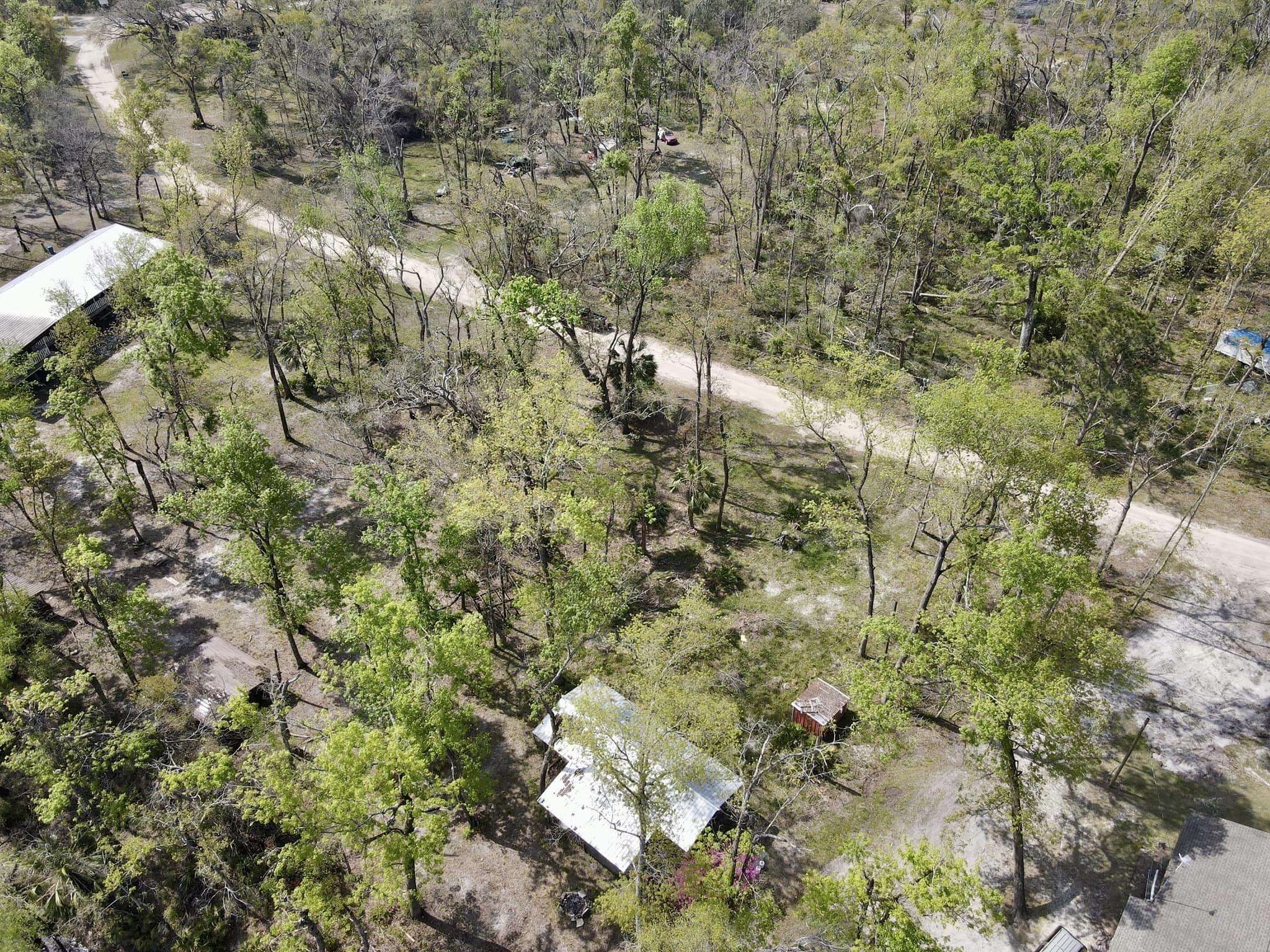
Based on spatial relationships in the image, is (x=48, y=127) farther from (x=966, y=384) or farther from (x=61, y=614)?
(x=966, y=384)

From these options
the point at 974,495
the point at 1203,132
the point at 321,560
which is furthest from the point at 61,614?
the point at 1203,132

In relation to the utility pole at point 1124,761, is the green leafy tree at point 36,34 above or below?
above

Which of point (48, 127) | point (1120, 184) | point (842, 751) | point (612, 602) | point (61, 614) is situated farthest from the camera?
point (48, 127)

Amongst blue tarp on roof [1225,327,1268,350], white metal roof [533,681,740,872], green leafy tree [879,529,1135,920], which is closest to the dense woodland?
green leafy tree [879,529,1135,920]

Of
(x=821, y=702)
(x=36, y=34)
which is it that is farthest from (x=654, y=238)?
(x=36, y=34)

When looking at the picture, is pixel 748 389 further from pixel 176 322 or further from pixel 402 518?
pixel 176 322

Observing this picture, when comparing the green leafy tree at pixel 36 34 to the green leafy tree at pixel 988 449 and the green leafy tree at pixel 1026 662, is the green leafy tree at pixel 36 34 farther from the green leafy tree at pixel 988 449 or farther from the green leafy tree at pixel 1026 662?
the green leafy tree at pixel 1026 662

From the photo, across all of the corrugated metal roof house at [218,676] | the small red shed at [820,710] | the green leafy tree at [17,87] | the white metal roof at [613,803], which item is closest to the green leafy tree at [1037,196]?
the small red shed at [820,710]
